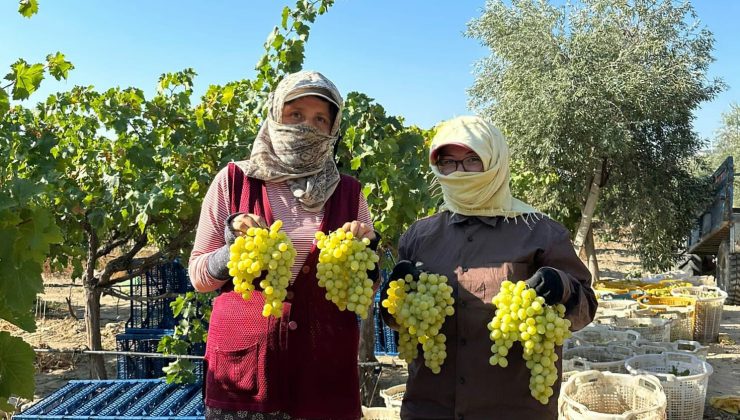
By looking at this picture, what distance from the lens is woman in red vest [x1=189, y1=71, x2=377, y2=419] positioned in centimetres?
188

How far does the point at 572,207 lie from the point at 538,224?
45.5ft

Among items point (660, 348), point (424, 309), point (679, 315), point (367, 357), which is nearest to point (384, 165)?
point (367, 357)

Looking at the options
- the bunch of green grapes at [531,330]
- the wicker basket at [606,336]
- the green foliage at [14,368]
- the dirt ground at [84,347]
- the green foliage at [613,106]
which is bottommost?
the dirt ground at [84,347]

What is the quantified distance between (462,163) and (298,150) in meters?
0.55

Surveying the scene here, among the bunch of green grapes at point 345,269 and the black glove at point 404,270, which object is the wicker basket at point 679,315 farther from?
the bunch of green grapes at point 345,269

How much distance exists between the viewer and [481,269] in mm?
1991

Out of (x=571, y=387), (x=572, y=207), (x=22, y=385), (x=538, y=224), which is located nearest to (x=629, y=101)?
(x=572, y=207)

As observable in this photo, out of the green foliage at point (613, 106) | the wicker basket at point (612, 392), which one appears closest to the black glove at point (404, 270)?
the wicker basket at point (612, 392)

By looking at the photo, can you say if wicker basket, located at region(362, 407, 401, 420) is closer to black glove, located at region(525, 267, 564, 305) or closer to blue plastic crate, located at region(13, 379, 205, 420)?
blue plastic crate, located at region(13, 379, 205, 420)

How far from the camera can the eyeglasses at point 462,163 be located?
200cm

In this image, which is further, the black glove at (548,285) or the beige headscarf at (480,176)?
the beige headscarf at (480,176)

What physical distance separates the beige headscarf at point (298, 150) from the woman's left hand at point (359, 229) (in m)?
0.15

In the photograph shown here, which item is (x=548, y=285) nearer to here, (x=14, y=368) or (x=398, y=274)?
(x=398, y=274)

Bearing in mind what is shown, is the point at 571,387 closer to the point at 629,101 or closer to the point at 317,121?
the point at 317,121
